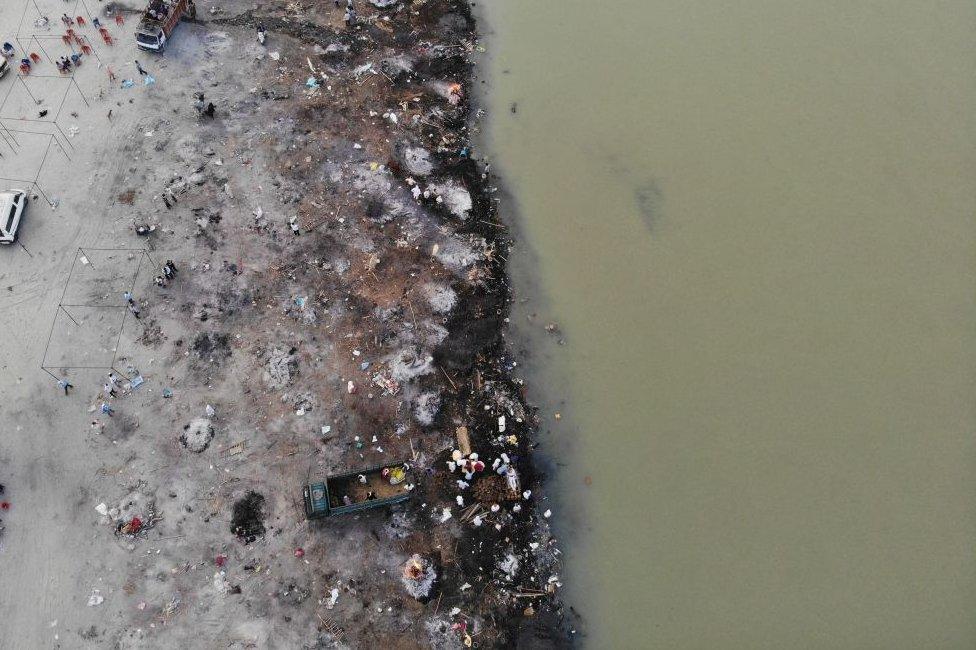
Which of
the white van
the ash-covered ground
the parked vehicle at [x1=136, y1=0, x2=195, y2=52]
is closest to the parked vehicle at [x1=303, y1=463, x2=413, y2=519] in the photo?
the ash-covered ground

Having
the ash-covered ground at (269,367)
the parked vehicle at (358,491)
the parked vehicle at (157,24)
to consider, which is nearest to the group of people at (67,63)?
the ash-covered ground at (269,367)

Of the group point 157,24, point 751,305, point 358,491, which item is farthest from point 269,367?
point 751,305

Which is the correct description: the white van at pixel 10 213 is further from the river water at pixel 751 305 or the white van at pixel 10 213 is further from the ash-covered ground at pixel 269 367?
the river water at pixel 751 305

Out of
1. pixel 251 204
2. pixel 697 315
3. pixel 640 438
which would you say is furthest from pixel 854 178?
pixel 251 204

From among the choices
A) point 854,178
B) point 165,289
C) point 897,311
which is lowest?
point 165,289

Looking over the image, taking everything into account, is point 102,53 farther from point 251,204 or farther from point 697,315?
point 697,315

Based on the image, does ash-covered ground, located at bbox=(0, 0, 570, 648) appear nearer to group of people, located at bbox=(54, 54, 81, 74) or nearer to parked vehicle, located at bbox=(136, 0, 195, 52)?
parked vehicle, located at bbox=(136, 0, 195, 52)
